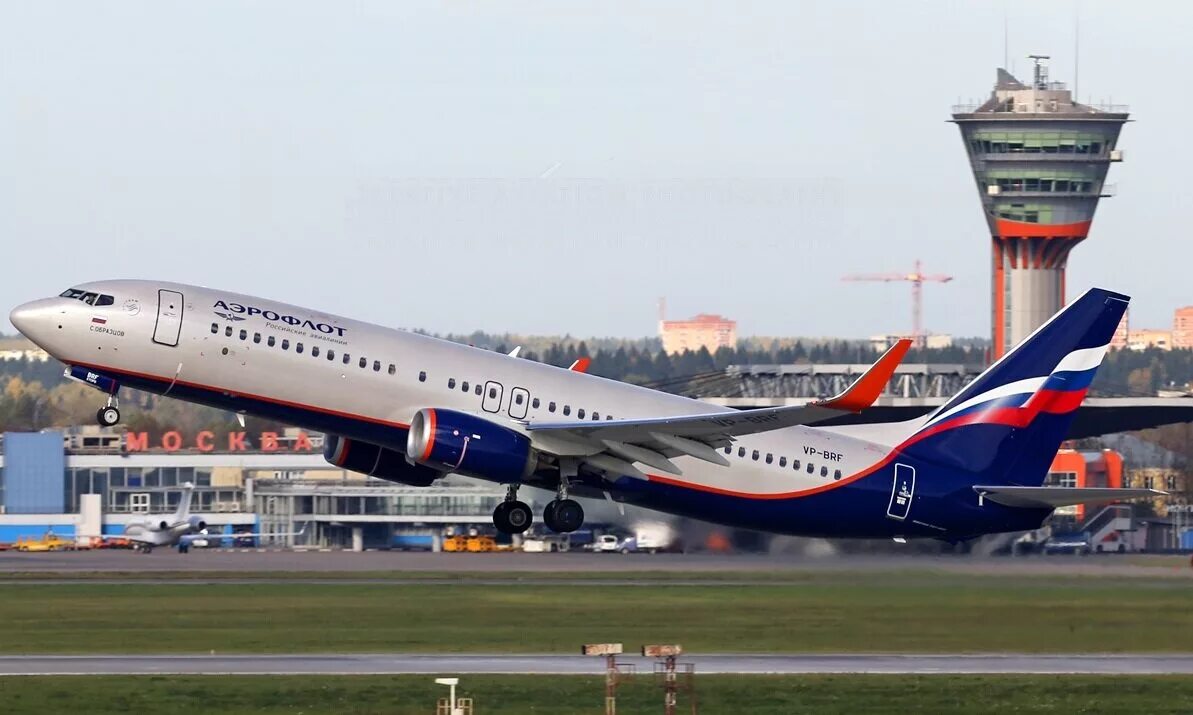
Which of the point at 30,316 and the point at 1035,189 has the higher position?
the point at 1035,189

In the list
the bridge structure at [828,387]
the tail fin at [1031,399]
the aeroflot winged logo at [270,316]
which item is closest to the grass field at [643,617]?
the tail fin at [1031,399]

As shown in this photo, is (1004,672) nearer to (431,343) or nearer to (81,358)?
(431,343)

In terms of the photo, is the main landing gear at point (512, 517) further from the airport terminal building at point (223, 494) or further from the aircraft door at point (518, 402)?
the airport terminal building at point (223, 494)

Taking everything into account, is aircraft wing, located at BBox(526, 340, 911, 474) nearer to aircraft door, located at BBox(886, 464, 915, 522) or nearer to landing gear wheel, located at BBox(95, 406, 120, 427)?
aircraft door, located at BBox(886, 464, 915, 522)

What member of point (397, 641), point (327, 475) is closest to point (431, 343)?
point (397, 641)

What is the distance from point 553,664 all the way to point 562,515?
3.21m

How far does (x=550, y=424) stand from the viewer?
40.4 metres

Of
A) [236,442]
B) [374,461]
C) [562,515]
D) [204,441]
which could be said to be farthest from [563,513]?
[204,441]

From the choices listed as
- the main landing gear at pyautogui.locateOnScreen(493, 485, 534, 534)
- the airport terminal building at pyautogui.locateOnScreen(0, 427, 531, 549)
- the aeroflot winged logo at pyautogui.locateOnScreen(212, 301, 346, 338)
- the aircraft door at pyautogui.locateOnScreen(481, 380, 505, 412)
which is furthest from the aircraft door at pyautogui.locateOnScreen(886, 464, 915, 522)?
the airport terminal building at pyautogui.locateOnScreen(0, 427, 531, 549)

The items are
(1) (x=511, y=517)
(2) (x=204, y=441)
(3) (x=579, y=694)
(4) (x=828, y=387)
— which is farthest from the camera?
(2) (x=204, y=441)

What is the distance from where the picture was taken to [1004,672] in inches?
1572

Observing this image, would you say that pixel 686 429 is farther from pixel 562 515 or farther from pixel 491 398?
pixel 491 398

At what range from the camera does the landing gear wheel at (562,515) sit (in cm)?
4153

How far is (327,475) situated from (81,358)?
79906mm
